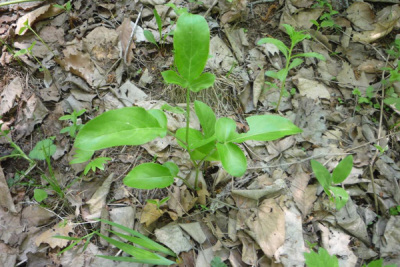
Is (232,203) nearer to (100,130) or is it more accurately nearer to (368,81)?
(100,130)

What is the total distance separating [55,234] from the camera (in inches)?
65.8

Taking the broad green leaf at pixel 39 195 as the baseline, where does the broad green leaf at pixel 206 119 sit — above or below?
above

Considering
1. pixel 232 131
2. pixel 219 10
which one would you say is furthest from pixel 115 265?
pixel 219 10

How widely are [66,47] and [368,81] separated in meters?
2.52

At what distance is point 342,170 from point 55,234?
1725 mm

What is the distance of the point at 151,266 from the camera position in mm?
1540

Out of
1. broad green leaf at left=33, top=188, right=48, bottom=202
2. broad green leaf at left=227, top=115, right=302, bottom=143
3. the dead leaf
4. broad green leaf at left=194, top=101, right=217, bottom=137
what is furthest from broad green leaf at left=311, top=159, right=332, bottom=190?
the dead leaf

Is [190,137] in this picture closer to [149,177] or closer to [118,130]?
[149,177]

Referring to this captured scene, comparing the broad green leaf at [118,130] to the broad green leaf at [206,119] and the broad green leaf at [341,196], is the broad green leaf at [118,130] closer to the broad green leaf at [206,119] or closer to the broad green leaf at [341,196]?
the broad green leaf at [206,119]

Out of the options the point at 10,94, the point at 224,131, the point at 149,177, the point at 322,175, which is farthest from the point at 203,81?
Result: the point at 10,94

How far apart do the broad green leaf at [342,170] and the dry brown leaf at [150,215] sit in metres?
1.05

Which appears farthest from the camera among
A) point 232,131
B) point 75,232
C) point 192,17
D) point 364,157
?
point 364,157

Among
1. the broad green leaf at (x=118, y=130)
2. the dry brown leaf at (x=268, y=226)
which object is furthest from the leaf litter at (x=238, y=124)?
the broad green leaf at (x=118, y=130)

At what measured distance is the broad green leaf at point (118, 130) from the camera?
1.08 m
